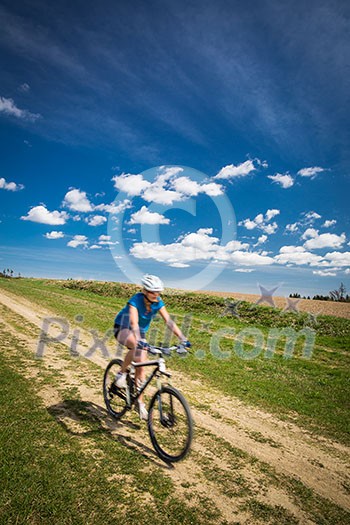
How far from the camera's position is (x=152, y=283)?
5590 millimetres

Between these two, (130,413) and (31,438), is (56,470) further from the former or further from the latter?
(130,413)

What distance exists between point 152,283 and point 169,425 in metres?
2.48

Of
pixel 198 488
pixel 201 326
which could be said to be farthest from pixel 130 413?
→ pixel 201 326

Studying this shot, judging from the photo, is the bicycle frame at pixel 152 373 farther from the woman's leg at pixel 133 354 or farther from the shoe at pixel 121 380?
the shoe at pixel 121 380

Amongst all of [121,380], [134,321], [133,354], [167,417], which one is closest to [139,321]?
→ [134,321]

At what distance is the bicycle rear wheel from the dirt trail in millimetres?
360

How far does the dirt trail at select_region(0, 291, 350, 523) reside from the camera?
420cm

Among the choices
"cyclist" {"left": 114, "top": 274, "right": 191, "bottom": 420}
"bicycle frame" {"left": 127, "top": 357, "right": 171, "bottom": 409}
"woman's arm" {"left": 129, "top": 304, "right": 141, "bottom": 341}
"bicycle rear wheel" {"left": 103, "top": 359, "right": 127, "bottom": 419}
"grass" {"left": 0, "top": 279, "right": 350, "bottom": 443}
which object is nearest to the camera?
"bicycle frame" {"left": 127, "top": 357, "right": 171, "bottom": 409}

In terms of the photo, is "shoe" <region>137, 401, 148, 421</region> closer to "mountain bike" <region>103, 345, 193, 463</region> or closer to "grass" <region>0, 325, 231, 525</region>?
"mountain bike" <region>103, 345, 193, 463</region>

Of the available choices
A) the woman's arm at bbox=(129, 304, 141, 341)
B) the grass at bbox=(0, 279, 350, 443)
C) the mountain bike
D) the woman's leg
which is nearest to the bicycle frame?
the mountain bike

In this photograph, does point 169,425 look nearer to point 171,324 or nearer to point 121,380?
point 121,380

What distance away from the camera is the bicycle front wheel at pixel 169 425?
4.67m

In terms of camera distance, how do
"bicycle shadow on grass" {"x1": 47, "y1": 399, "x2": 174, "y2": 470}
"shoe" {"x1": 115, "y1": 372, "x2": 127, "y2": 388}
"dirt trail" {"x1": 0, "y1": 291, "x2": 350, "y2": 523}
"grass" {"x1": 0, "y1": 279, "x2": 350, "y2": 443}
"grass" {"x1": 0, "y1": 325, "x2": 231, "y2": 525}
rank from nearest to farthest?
"grass" {"x1": 0, "y1": 325, "x2": 231, "y2": 525}, "dirt trail" {"x1": 0, "y1": 291, "x2": 350, "y2": 523}, "bicycle shadow on grass" {"x1": 47, "y1": 399, "x2": 174, "y2": 470}, "shoe" {"x1": 115, "y1": 372, "x2": 127, "y2": 388}, "grass" {"x1": 0, "y1": 279, "x2": 350, "y2": 443}

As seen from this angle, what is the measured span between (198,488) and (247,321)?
20919mm
